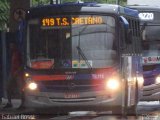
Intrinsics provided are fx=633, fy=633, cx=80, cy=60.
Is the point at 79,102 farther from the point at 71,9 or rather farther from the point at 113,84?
the point at 71,9

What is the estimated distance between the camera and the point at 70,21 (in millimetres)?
15023

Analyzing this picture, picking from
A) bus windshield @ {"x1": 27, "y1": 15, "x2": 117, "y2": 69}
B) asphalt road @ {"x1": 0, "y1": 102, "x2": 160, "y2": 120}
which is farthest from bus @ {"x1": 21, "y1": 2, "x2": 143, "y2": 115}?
asphalt road @ {"x1": 0, "y1": 102, "x2": 160, "y2": 120}

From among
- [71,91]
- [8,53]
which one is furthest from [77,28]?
[8,53]

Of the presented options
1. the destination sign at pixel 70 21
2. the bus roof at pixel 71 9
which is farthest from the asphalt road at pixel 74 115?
the bus roof at pixel 71 9

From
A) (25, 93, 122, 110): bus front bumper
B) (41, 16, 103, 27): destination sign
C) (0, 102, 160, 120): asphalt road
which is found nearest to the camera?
(25, 93, 122, 110): bus front bumper

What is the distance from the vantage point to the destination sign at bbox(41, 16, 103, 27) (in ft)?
49.0

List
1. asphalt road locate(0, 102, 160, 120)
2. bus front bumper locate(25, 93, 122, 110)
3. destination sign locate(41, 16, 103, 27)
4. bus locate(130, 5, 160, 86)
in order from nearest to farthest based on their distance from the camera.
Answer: bus front bumper locate(25, 93, 122, 110) → destination sign locate(41, 16, 103, 27) → asphalt road locate(0, 102, 160, 120) → bus locate(130, 5, 160, 86)

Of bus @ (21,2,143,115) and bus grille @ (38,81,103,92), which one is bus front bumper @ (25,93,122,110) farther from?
bus grille @ (38,81,103,92)

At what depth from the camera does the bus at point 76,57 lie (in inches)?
581

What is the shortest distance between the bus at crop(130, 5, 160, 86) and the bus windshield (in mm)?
4666

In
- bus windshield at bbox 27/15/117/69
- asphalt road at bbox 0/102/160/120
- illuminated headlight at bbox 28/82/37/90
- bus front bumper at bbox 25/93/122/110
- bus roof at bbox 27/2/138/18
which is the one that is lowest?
asphalt road at bbox 0/102/160/120

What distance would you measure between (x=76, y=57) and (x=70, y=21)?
2.90 ft

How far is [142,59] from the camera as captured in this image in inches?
758

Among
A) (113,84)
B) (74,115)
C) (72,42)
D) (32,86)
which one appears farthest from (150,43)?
(32,86)
